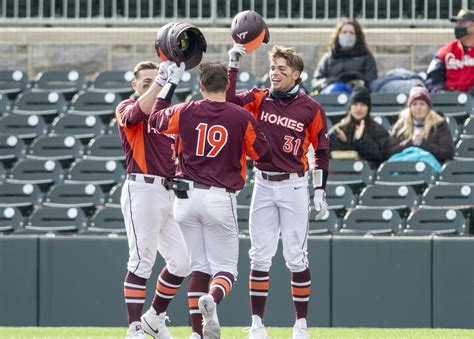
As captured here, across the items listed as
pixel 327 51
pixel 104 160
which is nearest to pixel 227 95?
pixel 104 160

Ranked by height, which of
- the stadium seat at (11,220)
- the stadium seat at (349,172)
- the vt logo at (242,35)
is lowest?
the stadium seat at (11,220)

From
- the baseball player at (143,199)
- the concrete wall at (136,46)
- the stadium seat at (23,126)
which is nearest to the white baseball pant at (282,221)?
the baseball player at (143,199)

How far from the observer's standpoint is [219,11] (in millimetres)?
14555

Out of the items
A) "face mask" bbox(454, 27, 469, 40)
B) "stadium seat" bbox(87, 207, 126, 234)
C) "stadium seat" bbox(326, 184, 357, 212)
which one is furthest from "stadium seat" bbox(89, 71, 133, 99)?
"face mask" bbox(454, 27, 469, 40)

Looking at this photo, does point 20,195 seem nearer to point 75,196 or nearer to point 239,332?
point 75,196

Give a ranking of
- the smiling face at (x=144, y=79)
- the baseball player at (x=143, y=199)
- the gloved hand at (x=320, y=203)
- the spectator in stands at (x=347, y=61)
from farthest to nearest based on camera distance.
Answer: the spectator in stands at (x=347, y=61) → the gloved hand at (x=320, y=203) → the smiling face at (x=144, y=79) → the baseball player at (x=143, y=199)

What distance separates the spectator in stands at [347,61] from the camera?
13.2 metres

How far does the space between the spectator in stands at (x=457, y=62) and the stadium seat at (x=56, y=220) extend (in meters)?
3.76

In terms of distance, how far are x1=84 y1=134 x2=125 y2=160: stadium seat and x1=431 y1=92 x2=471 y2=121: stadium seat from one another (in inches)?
121

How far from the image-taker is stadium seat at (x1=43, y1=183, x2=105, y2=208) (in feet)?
39.7

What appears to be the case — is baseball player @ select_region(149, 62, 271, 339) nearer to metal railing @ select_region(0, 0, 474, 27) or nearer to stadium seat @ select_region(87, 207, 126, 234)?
stadium seat @ select_region(87, 207, 126, 234)

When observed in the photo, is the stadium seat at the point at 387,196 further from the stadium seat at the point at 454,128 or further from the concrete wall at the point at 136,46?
the concrete wall at the point at 136,46

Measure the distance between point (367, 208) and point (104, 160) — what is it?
261 cm

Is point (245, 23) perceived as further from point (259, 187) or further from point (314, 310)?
point (314, 310)
